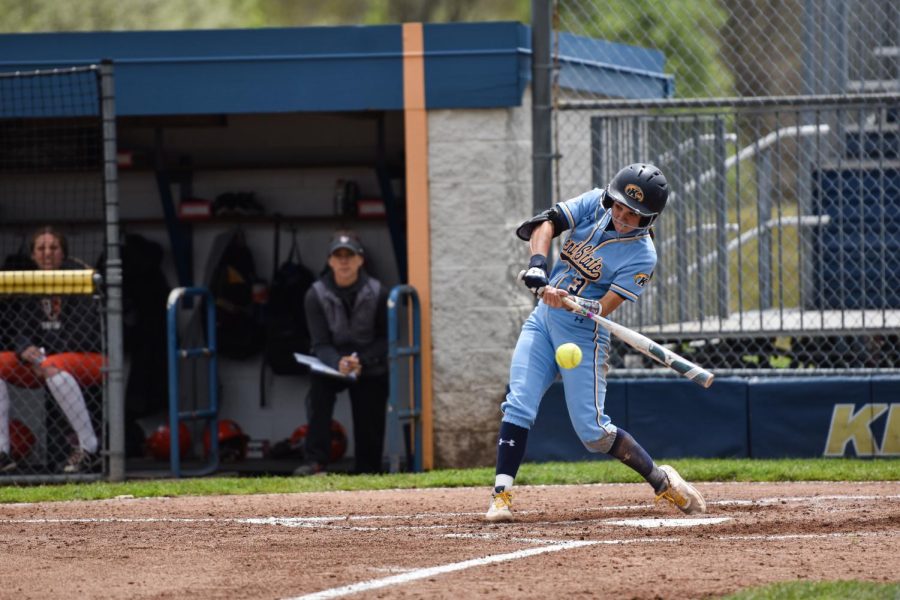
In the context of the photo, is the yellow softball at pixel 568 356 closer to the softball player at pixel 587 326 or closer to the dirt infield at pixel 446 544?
the softball player at pixel 587 326

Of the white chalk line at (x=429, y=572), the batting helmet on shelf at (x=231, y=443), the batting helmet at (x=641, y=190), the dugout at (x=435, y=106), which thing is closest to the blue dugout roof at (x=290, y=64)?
the dugout at (x=435, y=106)

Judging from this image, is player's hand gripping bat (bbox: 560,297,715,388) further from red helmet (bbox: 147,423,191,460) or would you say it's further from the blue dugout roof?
red helmet (bbox: 147,423,191,460)

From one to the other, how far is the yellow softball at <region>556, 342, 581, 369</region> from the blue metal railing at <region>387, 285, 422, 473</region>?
10.1 feet

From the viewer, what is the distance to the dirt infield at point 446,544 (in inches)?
199

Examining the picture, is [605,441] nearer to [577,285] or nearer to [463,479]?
[577,285]

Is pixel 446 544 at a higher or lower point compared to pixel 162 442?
lower

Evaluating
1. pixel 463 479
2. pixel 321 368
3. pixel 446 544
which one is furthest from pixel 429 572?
pixel 321 368

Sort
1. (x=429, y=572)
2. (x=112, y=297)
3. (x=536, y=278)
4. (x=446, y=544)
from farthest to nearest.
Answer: (x=112, y=297), (x=536, y=278), (x=446, y=544), (x=429, y=572)

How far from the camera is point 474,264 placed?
1018 centimetres

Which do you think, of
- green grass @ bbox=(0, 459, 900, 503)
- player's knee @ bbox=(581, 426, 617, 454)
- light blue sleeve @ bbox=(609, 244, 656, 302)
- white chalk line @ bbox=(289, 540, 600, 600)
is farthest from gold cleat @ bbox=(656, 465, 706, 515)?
green grass @ bbox=(0, 459, 900, 503)

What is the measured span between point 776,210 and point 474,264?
2253 millimetres

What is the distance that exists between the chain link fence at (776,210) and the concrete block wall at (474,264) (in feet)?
1.27

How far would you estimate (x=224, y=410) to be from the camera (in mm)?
12359

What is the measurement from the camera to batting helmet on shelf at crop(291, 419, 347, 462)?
453 inches
